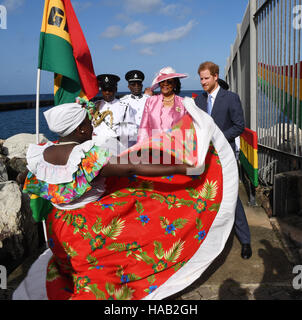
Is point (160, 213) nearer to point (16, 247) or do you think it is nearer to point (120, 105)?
point (16, 247)

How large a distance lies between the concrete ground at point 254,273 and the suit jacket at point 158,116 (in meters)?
1.70

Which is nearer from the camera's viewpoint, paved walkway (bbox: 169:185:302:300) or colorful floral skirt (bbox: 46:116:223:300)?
colorful floral skirt (bbox: 46:116:223:300)

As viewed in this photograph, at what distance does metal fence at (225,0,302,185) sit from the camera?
14.1 feet

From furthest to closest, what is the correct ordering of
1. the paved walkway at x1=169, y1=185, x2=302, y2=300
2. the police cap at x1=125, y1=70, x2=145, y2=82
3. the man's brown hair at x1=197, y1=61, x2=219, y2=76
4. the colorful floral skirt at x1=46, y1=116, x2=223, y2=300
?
A: the police cap at x1=125, y1=70, x2=145, y2=82, the man's brown hair at x1=197, y1=61, x2=219, y2=76, the paved walkway at x1=169, y1=185, x2=302, y2=300, the colorful floral skirt at x1=46, y1=116, x2=223, y2=300

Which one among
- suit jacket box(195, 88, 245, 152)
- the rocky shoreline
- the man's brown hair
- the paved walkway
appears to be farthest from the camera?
the man's brown hair

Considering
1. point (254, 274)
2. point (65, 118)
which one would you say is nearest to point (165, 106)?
point (65, 118)

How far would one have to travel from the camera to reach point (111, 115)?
5.32m

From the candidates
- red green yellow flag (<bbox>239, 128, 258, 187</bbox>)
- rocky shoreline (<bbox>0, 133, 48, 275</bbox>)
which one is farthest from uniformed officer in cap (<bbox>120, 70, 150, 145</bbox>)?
rocky shoreline (<bbox>0, 133, 48, 275</bbox>)

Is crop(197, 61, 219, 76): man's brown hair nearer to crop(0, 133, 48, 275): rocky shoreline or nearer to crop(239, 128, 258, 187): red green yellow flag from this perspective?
crop(239, 128, 258, 187): red green yellow flag

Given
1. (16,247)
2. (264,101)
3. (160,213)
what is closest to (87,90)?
(16,247)

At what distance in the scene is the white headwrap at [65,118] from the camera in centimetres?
232

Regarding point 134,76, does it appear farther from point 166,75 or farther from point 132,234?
point 132,234

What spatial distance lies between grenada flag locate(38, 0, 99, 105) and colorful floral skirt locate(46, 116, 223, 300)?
2124 millimetres

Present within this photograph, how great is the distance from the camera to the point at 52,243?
253 centimetres
